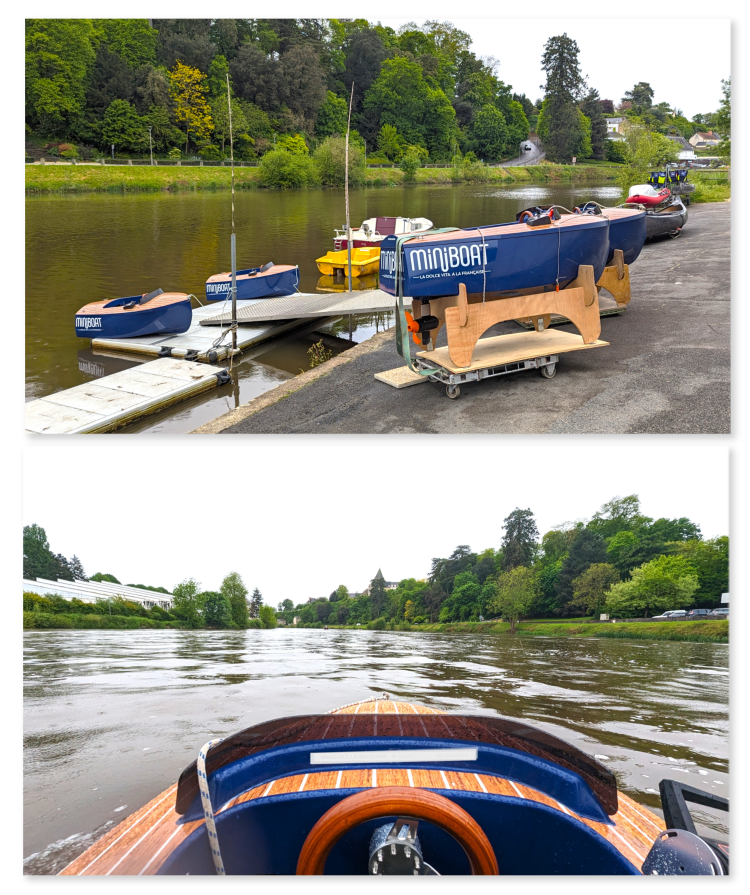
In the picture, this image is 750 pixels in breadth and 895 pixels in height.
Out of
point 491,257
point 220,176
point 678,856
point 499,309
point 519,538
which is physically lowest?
point 678,856

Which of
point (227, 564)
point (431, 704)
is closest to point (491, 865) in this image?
point (431, 704)

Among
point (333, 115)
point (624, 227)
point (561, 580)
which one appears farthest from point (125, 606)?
point (624, 227)

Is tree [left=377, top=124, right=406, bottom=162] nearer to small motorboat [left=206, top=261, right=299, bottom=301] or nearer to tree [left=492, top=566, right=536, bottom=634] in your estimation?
tree [left=492, top=566, right=536, bottom=634]

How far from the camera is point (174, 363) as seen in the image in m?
7.23

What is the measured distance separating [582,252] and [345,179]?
207 cm

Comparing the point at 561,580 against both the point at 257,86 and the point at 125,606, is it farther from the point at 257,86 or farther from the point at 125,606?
the point at 257,86

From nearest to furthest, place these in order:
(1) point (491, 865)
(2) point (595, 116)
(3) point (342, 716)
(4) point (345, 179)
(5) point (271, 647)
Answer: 1. (1) point (491, 865)
2. (3) point (342, 716)
3. (5) point (271, 647)
4. (2) point (595, 116)
5. (4) point (345, 179)

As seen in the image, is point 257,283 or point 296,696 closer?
point 296,696

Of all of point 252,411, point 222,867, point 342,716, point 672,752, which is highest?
point 252,411

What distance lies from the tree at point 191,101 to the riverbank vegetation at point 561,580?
3320 mm

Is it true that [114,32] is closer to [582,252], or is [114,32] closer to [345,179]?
[345,179]

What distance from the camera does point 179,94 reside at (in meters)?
4.69

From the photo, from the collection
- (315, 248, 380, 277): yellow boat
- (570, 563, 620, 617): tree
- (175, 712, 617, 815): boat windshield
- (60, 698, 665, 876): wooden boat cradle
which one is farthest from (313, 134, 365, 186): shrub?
(315, 248, 380, 277): yellow boat

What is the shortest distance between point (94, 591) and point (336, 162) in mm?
3790
